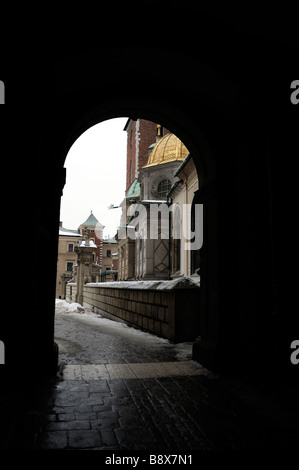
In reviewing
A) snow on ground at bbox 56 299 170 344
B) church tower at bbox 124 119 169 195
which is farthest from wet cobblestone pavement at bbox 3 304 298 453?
church tower at bbox 124 119 169 195

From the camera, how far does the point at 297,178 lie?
3.97 m

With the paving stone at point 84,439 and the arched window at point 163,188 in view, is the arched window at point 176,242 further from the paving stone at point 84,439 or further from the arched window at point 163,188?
the paving stone at point 84,439

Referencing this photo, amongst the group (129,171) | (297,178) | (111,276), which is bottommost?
(111,276)

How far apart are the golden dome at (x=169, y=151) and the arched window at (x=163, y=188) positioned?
146cm

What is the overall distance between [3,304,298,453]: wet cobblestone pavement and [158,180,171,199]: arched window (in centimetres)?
2057

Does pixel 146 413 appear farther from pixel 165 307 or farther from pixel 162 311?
pixel 162 311

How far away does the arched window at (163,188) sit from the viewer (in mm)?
24672

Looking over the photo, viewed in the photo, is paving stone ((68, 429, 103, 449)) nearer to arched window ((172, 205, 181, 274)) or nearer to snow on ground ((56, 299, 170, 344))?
snow on ground ((56, 299, 170, 344))

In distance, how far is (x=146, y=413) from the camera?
2.95 m

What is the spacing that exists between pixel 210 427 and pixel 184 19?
13.8 ft

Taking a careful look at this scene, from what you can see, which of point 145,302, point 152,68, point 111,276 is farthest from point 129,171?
point 152,68

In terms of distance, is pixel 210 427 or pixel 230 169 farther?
pixel 230 169

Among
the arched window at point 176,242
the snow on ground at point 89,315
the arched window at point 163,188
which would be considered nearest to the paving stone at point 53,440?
the snow on ground at point 89,315

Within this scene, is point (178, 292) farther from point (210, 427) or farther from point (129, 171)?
point (129, 171)
